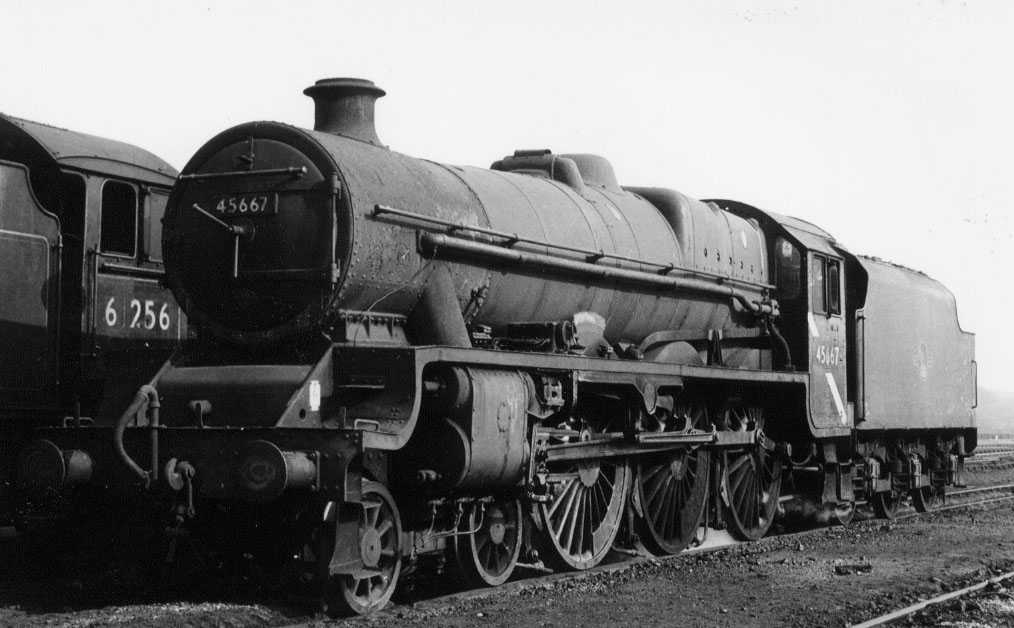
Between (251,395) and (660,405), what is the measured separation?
4379mm

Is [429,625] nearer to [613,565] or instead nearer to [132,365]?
[132,365]

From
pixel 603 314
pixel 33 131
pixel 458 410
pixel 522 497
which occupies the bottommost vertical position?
pixel 522 497

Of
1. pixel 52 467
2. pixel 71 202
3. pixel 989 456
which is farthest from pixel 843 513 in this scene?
pixel 989 456

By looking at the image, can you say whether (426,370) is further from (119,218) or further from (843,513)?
(843,513)

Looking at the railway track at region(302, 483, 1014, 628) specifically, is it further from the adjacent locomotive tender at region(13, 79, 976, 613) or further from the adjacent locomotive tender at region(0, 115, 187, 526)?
the adjacent locomotive tender at region(0, 115, 187, 526)

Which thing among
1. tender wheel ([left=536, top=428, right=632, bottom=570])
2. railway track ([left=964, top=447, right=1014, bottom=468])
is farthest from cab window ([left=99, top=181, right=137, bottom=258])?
railway track ([left=964, top=447, right=1014, bottom=468])

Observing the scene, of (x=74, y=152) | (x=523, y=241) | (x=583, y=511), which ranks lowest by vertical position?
(x=583, y=511)

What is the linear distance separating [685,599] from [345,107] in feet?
14.4

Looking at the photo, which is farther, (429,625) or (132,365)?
(132,365)

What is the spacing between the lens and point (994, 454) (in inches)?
1298

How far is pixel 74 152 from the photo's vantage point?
35.3 feet

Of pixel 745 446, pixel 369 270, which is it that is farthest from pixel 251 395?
pixel 745 446

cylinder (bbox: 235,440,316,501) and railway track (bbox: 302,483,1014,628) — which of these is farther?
railway track (bbox: 302,483,1014,628)

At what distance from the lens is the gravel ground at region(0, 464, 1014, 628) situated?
26.0 feet
